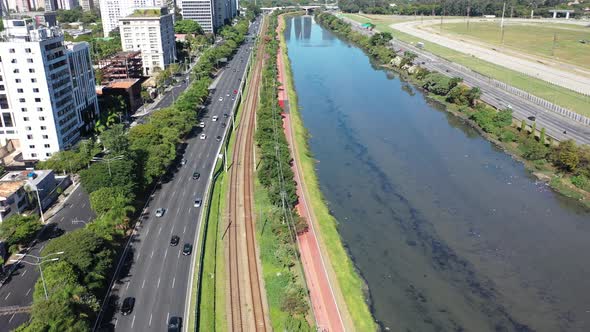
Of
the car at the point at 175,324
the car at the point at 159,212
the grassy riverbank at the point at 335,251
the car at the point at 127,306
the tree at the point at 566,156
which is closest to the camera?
the car at the point at 175,324

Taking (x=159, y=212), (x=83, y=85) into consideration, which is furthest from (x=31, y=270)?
(x=83, y=85)

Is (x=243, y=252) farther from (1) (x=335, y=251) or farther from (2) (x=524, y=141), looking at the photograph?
(2) (x=524, y=141)

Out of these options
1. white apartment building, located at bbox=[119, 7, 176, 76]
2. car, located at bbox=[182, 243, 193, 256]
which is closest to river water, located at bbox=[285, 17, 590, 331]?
car, located at bbox=[182, 243, 193, 256]

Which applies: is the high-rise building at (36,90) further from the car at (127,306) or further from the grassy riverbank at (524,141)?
the grassy riverbank at (524,141)

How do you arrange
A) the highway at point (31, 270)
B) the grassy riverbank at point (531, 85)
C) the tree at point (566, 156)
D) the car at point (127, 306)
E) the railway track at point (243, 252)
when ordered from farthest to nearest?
1. the grassy riverbank at point (531, 85)
2. the tree at point (566, 156)
3. the railway track at point (243, 252)
4. the car at point (127, 306)
5. the highway at point (31, 270)

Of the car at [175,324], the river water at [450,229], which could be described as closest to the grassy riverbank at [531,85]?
the river water at [450,229]

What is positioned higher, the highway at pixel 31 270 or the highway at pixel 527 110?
the highway at pixel 527 110

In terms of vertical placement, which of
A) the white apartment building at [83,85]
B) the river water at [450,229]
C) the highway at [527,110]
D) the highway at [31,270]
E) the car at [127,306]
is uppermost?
the white apartment building at [83,85]
